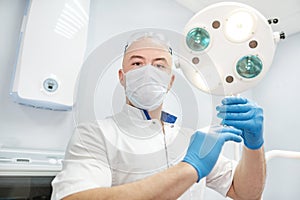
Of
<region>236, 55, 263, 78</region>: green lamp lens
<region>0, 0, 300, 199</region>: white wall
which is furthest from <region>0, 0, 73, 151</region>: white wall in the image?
<region>236, 55, 263, 78</region>: green lamp lens

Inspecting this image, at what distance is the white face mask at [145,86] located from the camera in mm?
830

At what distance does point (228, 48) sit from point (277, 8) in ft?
4.23

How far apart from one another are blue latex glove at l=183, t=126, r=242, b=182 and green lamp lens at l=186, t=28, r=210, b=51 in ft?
0.90

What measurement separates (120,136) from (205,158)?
0.32 meters

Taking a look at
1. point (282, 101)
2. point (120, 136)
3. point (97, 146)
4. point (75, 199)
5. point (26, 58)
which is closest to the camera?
point (75, 199)

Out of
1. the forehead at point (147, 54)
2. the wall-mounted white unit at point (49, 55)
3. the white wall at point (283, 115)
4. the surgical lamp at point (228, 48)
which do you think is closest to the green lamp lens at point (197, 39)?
the surgical lamp at point (228, 48)

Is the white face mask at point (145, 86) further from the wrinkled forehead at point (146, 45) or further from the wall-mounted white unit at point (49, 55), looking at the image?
the wall-mounted white unit at point (49, 55)

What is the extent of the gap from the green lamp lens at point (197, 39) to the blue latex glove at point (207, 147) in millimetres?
276

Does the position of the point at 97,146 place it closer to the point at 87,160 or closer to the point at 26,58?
the point at 87,160

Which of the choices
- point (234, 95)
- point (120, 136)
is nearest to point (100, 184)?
point (120, 136)

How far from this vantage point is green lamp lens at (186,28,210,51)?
812mm

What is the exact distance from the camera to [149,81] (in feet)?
2.73

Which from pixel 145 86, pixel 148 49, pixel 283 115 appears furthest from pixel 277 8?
pixel 145 86

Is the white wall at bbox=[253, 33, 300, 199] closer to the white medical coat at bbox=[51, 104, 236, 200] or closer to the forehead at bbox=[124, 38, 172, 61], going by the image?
the white medical coat at bbox=[51, 104, 236, 200]
